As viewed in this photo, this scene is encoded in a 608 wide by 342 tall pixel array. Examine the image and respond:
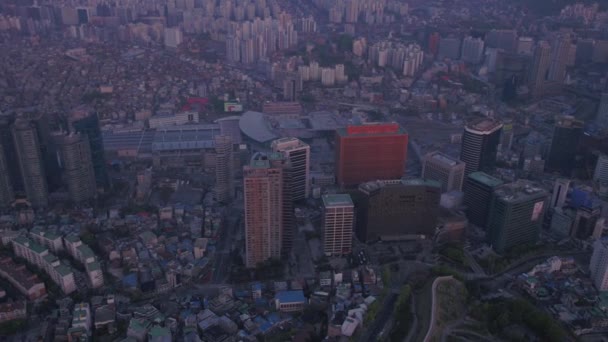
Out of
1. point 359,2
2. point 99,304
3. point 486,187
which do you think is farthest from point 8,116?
point 359,2

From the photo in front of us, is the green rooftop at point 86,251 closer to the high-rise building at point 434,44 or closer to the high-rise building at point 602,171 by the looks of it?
the high-rise building at point 602,171

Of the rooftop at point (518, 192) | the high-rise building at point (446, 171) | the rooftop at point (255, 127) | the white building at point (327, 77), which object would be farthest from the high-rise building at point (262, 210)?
the white building at point (327, 77)

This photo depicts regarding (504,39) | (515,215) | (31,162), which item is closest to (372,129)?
(515,215)

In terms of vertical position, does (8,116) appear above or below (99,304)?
above

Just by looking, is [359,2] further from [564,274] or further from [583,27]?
[564,274]

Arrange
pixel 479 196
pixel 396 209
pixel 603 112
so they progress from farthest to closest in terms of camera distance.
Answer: pixel 603 112
pixel 479 196
pixel 396 209

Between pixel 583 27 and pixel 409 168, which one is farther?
pixel 583 27

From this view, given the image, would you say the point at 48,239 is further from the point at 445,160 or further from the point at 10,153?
the point at 445,160
